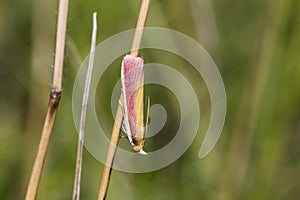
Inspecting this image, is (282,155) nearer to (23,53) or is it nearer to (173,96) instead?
(173,96)

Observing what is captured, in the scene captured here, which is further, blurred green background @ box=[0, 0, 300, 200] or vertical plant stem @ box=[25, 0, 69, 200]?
blurred green background @ box=[0, 0, 300, 200]

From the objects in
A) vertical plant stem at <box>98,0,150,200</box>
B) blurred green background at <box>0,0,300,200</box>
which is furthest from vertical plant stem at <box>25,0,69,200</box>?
blurred green background at <box>0,0,300,200</box>

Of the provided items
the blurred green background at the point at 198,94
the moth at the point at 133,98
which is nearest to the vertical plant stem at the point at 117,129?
the moth at the point at 133,98

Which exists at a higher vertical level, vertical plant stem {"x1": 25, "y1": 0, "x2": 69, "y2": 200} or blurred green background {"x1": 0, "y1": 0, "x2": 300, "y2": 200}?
blurred green background {"x1": 0, "y1": 0, "x2": 300, "y2": 200}

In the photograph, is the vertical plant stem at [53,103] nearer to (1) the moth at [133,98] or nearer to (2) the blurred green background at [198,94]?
(1) the moth at [133,98]

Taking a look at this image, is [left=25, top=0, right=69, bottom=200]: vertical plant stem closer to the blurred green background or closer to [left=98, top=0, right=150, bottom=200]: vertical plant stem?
[left=98, top=0, right=150, bottom=200]: vertical plant stem

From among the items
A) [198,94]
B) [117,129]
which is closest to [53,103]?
[117,129]

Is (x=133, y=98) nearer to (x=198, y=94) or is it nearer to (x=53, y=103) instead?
(x=53, y=103)
